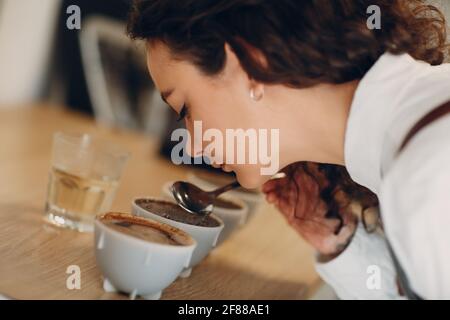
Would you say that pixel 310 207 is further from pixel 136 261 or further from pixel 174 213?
pixel 136 261

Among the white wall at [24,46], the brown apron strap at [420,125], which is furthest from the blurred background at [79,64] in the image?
the brown apron strap at [420,125]

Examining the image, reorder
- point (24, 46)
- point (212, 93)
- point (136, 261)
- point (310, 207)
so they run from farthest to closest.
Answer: point (24, 46) → point (310, 207) → point (212, 93) → point (136, 261)

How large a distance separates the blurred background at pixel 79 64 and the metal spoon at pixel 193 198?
1.05 metres

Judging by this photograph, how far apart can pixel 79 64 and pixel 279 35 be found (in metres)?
1.47

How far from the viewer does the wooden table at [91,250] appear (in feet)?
2.50

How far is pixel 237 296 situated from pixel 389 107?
31cm

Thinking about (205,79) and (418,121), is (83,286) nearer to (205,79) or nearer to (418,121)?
(205,79)

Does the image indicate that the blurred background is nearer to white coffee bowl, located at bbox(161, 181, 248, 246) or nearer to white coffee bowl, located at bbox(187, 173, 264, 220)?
white coffee bowl, located at bbox(187, 173, 264, 220)

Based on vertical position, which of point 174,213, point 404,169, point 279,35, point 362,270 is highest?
point 279,35

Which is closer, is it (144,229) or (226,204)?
(144,229)

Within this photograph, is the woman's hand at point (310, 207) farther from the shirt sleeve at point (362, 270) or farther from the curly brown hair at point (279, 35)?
the curly brown hair at point (279, 35)

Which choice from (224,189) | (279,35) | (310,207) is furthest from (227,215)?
(279,35)

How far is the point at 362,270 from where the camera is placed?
37.3 inches

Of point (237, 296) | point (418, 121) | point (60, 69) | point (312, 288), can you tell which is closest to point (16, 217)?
point (237, 296)
